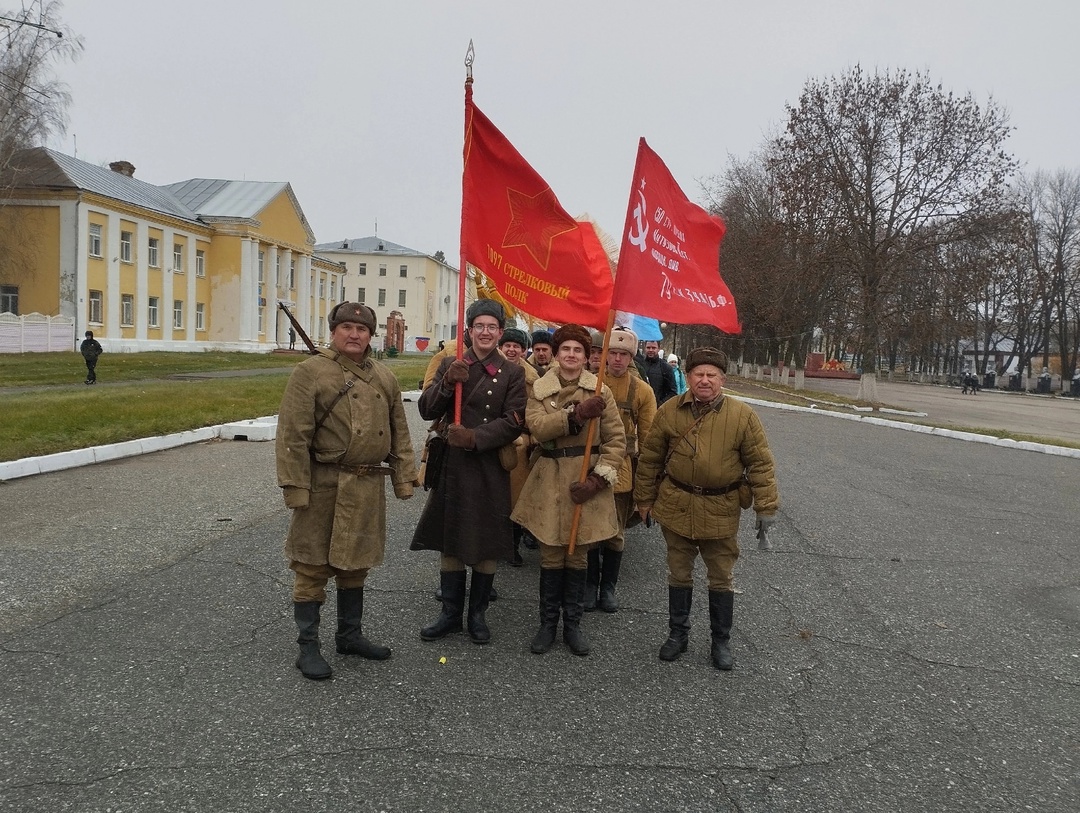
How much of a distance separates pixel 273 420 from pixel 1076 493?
12043 mm

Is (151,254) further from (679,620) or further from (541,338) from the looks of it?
(679,620)

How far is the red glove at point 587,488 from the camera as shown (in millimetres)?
4305

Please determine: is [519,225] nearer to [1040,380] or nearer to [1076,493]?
[1076,493]

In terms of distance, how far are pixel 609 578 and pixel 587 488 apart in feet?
3.51

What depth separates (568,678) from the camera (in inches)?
156

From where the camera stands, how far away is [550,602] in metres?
4.42

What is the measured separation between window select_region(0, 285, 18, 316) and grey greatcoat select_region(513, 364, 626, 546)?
4316cm

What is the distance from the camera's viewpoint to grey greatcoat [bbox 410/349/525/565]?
437cm

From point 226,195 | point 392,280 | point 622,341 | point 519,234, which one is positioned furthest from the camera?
point 392,280

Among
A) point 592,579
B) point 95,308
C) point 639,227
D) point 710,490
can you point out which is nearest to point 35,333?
point 95,308

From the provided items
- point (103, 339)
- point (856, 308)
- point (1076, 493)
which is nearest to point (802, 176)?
point (856, 308)

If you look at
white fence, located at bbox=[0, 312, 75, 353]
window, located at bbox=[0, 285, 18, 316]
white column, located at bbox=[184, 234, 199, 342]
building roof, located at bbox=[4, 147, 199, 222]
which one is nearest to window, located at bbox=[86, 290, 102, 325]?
white fence, located at bbox=[0, 312, 75, 353]

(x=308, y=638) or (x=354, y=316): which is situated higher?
(x=354, y=316)

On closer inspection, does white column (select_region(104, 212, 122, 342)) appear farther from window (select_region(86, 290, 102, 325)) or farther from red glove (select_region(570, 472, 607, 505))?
red glove (select_region(570, 472, 607, 505))
